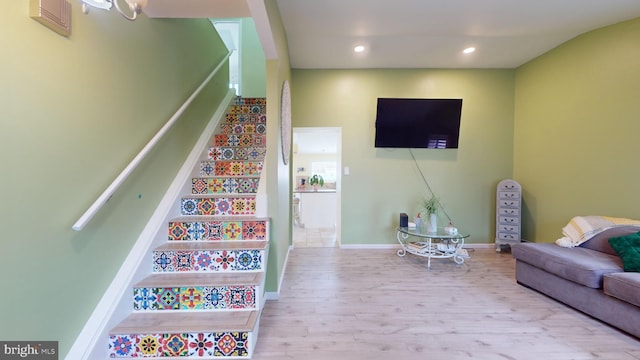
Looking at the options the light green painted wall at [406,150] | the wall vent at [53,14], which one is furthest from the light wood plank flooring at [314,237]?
the wall vent at [53,14]

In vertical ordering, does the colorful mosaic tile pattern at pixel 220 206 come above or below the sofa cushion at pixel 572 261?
above

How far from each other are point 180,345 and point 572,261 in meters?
3.10

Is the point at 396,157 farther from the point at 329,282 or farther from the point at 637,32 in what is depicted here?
the point at 637,32

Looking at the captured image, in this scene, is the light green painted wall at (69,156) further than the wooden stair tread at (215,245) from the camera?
No

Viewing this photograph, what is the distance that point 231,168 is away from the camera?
2779 millimetres

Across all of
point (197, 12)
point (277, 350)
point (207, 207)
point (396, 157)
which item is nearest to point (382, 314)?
point (277, 350)

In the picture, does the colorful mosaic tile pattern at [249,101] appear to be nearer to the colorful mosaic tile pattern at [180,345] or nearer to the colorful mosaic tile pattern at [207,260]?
the colorful mosaic tile pattern at [207,260]

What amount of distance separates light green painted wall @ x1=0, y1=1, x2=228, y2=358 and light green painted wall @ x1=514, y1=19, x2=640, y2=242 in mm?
4449

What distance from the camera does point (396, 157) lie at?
388 cm

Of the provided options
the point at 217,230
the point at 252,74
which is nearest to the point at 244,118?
the point at 252,74

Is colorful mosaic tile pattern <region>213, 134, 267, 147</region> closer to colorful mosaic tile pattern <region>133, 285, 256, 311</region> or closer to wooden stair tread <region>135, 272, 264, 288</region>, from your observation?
wooden stair tread <region>135, 272, 264, 288</region>

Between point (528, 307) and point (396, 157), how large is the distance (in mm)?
2321

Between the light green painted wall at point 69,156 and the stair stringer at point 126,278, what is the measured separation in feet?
0.15

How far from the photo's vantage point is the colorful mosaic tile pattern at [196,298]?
1661 mm
